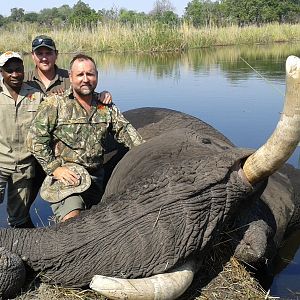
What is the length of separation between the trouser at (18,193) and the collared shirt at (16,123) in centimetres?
10

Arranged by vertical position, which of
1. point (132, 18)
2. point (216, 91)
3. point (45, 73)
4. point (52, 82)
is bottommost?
point (216, 91)

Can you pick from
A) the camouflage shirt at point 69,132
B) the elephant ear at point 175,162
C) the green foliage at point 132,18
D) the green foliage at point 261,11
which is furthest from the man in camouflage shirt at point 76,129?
the green foliage at point 261,11

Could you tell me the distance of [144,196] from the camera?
13.8ft

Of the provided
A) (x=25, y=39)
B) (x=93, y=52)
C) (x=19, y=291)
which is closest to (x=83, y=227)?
(x=19, y=291)

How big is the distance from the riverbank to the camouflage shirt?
2422 cm

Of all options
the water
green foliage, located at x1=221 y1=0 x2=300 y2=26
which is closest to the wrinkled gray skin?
the water

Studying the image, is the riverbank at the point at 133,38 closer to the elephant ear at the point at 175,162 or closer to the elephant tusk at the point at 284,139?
the elephant ear at the point at 175,162

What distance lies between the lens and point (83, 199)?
5551 mm

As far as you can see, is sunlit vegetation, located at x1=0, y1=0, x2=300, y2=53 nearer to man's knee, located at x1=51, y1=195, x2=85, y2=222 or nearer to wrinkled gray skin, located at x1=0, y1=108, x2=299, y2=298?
man's knee, located at x1=51, y1=195, x2=85, y2=222

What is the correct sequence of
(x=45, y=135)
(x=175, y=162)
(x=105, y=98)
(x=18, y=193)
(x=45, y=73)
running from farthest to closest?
(x=45, y=73), (x=18, y=193), (x=105, y=98), (x=45, y=135), (x=175, y=162)

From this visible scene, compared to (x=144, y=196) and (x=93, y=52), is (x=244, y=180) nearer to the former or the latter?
(x=144, y=196)

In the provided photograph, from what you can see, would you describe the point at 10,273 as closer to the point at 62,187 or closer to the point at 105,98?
the point at 62,187

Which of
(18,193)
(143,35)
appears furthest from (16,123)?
(143,35)

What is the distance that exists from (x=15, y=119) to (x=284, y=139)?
11.2 feet
